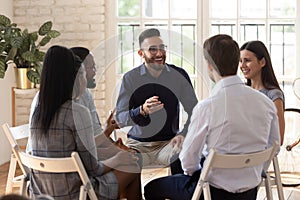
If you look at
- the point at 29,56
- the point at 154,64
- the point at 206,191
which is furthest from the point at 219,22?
the point at 206,191

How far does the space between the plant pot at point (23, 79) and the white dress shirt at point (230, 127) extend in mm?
2697

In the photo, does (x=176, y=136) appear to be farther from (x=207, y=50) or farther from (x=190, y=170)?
(x=207, y=50)

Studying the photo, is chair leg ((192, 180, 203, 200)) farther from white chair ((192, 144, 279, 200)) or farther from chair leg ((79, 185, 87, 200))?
chair leg ((79, 185, 87, 200))

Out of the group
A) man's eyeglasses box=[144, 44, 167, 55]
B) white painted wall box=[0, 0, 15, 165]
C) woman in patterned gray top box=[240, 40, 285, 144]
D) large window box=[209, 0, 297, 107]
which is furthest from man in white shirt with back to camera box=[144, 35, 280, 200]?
white painted wall box=[0, 0, 15, 165]

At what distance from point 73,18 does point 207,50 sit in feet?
11.5

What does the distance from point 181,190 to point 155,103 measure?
0.61 metres

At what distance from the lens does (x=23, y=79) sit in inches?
218

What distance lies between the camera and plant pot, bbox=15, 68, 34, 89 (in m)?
5.51

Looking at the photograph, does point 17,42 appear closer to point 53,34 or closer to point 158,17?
point 53,34

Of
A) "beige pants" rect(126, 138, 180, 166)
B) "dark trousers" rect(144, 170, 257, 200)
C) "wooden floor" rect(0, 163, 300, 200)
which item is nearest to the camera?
"dark trousers" rect(144, 170, 257, 200)

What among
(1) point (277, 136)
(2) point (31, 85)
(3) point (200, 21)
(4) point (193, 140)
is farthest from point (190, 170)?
(3) point (200, 21)

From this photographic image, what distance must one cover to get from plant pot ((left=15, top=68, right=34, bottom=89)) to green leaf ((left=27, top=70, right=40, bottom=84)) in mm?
69

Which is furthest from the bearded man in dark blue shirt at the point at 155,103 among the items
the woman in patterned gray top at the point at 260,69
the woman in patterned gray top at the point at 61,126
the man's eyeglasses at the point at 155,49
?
the woman in patterned gray top at the point at 61,126

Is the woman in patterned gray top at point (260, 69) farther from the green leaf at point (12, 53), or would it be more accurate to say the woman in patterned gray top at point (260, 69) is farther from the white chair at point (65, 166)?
the green leaf at point (12, 53)
